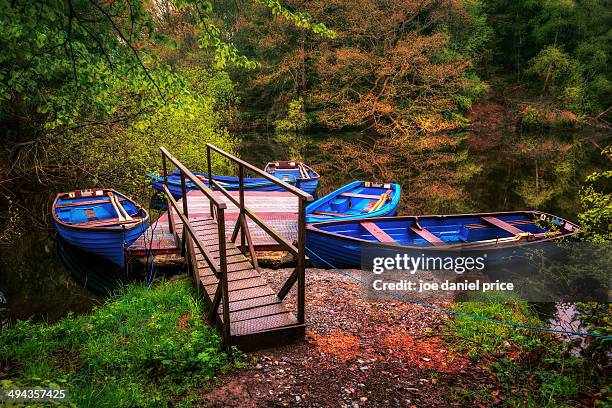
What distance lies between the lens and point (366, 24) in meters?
24.7

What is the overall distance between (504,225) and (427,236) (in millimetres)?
1920

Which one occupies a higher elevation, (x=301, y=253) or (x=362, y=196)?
(x=301, y=253)

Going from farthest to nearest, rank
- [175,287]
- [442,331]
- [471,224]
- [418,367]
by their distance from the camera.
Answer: [471,224] < [175,287] < [442,331] < [418,367]

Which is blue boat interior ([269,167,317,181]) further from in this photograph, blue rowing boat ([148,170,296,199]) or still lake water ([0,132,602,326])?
still lake water ([0,132,602,326])

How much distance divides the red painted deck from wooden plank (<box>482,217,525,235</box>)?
4.49 m

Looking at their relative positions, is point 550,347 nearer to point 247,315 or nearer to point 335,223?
point 247,315

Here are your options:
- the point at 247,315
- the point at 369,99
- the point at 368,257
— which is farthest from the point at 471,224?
the point at 369,99

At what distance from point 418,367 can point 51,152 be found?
33.0 ft

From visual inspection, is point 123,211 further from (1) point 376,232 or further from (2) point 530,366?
(2) point 530,366

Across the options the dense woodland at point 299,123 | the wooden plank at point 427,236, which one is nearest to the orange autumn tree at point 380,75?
the dense woodland at point 299,123

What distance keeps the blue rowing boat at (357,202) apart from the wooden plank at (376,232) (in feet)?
2.91

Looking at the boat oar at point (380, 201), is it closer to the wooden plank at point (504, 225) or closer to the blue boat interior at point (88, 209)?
the wooden plank at point (504, 225)

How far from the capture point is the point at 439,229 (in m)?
8.92

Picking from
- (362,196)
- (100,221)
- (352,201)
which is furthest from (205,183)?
(362,196)
